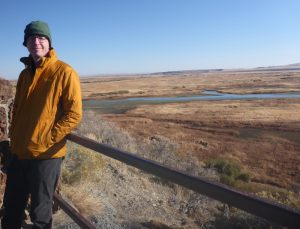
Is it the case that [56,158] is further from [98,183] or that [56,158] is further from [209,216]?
[209,216]

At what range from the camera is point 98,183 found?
705 cm

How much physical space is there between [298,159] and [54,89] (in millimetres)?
17412

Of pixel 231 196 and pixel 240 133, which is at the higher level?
pixel 231 196

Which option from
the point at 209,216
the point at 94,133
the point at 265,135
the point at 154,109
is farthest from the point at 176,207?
the point at 154,109

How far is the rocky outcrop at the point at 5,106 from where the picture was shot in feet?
11.9

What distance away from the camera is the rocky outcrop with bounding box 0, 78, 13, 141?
11.9 ft

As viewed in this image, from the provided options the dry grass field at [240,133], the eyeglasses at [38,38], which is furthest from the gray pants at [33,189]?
the dry grass field at [240,133]

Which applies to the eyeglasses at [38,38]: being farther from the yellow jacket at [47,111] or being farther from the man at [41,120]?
the yellow jacket at [47,111]

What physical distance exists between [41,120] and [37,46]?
608 mm

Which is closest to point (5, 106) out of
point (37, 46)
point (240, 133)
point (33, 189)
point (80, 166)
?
point (37, 46)

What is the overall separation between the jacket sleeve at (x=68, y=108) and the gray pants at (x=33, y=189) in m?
0.23

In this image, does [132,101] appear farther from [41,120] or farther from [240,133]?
[41,120]

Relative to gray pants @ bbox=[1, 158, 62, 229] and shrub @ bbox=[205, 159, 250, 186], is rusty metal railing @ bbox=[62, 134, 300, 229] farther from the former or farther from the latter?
shrub @ bbox=[205, 159, 250, 186]

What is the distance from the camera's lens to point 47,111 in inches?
109
